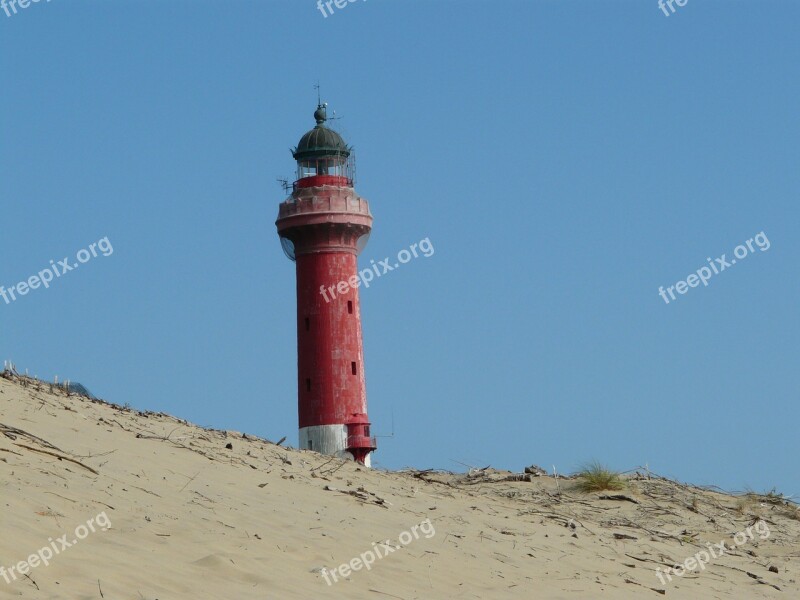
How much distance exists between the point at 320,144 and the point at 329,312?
578cm

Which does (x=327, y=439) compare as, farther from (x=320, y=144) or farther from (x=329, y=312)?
(x=320, y=144)

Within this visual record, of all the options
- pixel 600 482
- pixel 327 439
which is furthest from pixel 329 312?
pixel 600 482

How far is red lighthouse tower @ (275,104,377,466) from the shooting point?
35.0 metres

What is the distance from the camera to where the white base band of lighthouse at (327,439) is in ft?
113

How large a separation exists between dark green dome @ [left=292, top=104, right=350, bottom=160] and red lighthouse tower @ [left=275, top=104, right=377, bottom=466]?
41.6 inches

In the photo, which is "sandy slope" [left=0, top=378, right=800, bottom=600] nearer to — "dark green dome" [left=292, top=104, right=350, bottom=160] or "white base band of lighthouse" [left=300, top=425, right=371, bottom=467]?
"white base band of lighthouse" [left=300, top=425, right=371, bottom=467]

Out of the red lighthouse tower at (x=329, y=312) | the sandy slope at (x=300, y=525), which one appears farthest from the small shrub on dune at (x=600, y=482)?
the red lighthouse tower at (x=329, y=312)

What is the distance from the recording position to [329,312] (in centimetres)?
3544

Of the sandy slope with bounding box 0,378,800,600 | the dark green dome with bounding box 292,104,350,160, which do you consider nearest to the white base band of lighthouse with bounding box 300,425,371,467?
the dark green dome with bounding box 292,104,350,160

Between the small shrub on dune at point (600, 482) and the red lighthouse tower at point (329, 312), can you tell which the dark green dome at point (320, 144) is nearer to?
the red lighthouse tower at point (329, 312)

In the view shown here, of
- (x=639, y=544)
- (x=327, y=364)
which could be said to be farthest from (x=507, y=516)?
(x=327, y=364)

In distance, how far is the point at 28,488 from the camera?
10.1 meters

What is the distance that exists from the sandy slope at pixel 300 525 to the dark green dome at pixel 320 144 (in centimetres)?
2188

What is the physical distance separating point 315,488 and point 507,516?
240cm
